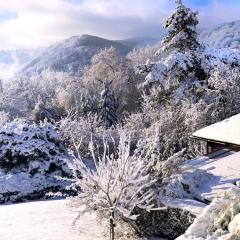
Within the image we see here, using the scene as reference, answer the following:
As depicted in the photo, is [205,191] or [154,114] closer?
[205,191]

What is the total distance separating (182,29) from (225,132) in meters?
15.9

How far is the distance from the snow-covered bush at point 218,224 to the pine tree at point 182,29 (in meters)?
22.0

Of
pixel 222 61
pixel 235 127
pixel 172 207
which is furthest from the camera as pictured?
pixel 222 61

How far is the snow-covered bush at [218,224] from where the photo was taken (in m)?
8.21

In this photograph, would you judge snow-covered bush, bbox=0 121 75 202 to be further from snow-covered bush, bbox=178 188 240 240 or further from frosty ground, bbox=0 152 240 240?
snow-covered bush, bbox=178 188 240 240

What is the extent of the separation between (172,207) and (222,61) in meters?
20.7

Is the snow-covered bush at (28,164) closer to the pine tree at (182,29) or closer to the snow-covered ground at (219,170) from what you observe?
the snow-covered ground at (219,170)

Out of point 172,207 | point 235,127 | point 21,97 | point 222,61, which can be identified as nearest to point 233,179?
point 172,207

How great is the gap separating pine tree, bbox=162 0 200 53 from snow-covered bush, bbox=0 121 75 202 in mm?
11767

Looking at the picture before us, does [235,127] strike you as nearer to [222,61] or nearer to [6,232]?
[6,232]

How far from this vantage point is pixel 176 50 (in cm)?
3106

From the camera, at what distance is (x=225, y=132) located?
1602cm

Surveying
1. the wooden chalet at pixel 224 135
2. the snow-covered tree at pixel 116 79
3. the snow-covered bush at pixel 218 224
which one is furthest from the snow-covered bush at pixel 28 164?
the snow-covered tree at pixel 116 79

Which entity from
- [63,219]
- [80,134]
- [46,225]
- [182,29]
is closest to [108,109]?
[80,134]
